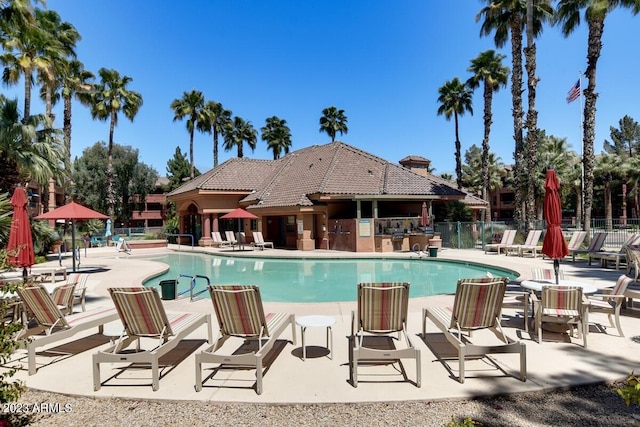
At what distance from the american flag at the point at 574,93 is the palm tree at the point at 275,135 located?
3204cm

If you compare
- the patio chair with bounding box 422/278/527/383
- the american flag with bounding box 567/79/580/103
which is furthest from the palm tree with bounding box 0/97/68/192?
A: the american flag with bounding box 567/79/580/103

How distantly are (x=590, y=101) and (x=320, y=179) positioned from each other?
15022mm

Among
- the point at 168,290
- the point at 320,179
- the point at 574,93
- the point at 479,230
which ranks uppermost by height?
the point at 574,93

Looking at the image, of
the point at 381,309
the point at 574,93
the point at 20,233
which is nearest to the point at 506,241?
the point at 574,93

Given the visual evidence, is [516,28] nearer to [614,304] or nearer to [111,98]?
[614,304]

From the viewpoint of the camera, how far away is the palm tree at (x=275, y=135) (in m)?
48.4

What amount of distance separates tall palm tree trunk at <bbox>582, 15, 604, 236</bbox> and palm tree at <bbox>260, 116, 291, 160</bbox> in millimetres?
34957

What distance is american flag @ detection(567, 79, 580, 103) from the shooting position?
24500 mm

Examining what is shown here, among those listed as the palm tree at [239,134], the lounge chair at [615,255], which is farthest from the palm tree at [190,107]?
the lounge chair at [615,255]

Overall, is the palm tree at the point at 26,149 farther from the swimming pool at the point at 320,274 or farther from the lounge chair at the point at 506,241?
the lounge chair at the point at 506,241

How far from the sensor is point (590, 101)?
18.9 metres

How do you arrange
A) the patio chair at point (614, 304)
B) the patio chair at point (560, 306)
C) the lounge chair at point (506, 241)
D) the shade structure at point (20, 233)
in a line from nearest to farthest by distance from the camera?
the patio chair at point (560, 306), the patio chair at point (614, 304), the shade structure at point (20, 233), the lounge chair at point (506, 241)

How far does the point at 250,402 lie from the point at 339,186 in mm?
19367

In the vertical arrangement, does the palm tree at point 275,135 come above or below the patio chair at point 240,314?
above
